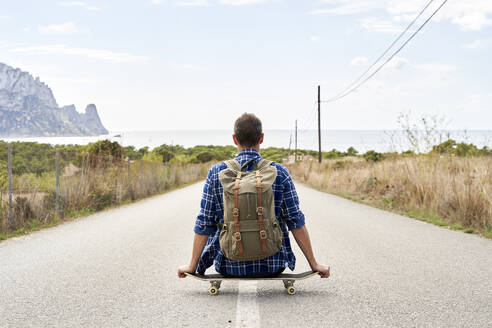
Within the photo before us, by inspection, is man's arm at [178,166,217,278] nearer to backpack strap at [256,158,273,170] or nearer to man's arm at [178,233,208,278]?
man's arm at [178,233,208,278]

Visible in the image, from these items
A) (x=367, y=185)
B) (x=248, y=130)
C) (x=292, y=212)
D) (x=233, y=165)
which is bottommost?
(x=367, y=185)

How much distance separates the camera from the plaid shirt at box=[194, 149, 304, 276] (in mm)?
3736

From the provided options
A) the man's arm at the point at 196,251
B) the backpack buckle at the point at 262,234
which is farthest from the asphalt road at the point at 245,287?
the backpack buckle at the point at 262,234

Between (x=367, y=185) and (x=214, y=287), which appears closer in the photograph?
(x=214, y=287)

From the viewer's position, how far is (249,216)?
346 cm

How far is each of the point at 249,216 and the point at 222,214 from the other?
0.40 m

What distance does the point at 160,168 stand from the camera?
2600 centimetres

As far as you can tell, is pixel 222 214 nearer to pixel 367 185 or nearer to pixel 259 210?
pixel 259 210

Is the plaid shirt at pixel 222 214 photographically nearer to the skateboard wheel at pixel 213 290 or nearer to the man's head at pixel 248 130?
the man's head at pixel 248 130

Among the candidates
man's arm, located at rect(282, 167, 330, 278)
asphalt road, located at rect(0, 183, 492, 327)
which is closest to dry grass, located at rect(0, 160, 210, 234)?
asphalt road, located at rect(0, 183, 492, 327)

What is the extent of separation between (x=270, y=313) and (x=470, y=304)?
1.70 m

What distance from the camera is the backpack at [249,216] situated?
343cm

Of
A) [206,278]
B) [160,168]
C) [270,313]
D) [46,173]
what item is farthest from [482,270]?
[160,168]

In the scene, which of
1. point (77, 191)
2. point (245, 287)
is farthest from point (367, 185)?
point (245, 287)
